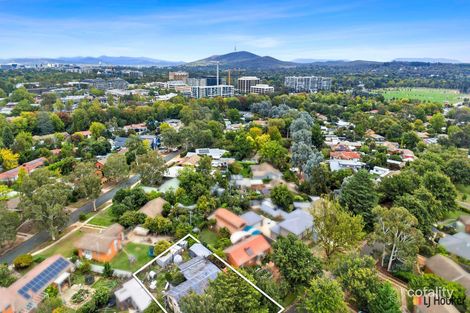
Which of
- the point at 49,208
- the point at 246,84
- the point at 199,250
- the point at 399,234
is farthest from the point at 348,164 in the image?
the point at 246,84

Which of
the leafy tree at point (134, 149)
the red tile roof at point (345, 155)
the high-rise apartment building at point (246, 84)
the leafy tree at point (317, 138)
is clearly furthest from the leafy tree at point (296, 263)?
the high-rise apartment building at point (246, 84)

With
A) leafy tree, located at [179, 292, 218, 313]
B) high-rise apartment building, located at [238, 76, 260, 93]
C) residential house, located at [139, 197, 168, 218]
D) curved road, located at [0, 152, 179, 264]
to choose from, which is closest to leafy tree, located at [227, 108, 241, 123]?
curved road, located at [0, 152, 179, 264]

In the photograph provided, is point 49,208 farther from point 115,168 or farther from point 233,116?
point 233,116

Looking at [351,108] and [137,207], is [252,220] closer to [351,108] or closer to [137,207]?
[137,207]

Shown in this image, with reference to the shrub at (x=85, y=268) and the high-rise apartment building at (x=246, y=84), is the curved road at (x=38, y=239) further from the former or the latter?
the high-rise apartment building at (x=246, y=84)

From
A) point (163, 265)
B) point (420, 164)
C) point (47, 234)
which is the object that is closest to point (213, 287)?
point (163, 265)

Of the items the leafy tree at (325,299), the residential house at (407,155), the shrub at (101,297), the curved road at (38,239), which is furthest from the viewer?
the residential house at (407,155)
